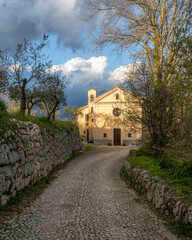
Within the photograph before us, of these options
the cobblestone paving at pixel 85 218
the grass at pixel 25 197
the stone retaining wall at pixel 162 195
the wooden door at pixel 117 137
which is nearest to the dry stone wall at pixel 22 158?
the grass at pixel 25 197

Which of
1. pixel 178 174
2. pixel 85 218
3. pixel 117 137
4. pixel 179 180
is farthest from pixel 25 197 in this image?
pixel 117 137

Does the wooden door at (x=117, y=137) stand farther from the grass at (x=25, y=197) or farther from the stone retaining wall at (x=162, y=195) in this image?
the stone retaining wall at (x=162, y=195)

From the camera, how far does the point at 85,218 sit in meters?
5.35

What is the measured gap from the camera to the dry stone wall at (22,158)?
5961mm

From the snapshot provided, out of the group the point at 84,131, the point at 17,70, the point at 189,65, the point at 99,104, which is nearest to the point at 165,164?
the point at 189,65

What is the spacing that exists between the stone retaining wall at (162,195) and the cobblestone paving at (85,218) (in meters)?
0.37

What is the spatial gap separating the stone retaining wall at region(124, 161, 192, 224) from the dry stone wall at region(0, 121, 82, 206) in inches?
173

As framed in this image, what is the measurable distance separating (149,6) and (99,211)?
12530 millimetres

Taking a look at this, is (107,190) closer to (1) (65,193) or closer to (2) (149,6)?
(1) (65,193)

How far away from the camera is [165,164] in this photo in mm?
7961

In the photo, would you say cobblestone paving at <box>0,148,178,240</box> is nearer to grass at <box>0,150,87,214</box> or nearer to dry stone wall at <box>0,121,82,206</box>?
grass at <box>0,150,87,214</box>

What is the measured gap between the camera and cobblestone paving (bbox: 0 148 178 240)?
4375mm

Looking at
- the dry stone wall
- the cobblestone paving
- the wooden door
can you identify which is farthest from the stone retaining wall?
the wooden door

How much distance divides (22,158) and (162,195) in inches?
197
